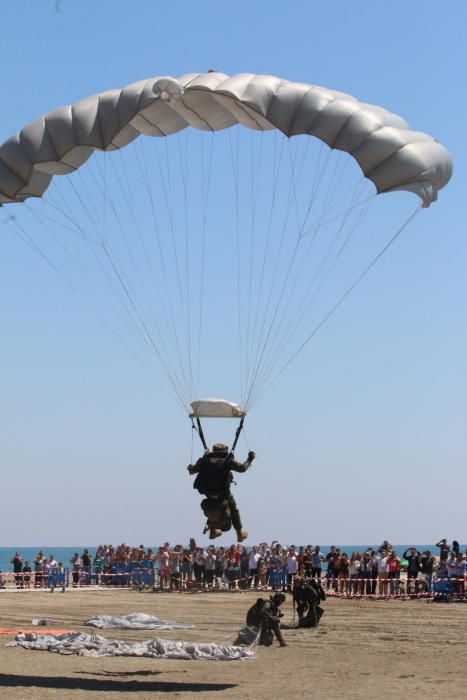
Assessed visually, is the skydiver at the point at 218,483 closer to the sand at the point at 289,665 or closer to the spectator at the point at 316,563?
the sand at the point at 289,665

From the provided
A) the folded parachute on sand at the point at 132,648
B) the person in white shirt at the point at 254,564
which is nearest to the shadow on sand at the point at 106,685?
the folded parachute on sand at the point at 132,648

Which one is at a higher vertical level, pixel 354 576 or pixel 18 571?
pixel 354 576

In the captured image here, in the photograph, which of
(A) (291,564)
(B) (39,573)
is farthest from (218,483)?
(B) (39,573)

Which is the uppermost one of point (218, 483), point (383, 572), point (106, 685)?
point (218, 483)

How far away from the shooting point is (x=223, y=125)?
682 inches

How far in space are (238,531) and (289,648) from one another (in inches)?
108

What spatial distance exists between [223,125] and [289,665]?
7.58 meters

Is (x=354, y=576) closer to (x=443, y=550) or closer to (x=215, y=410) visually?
(x=443, y=550)

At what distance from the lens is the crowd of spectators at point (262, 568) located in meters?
26.9

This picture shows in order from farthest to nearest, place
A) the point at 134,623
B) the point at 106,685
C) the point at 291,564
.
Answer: the point at 291,564 → the point at 134,623 → the point at 106,685

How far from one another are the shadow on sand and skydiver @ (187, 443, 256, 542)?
2.09 m

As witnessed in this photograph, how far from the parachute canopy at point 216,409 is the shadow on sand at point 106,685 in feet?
11.8

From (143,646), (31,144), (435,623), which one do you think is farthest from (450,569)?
(31,144)

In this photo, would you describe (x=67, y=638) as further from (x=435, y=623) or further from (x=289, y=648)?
(x=435, y=623)
